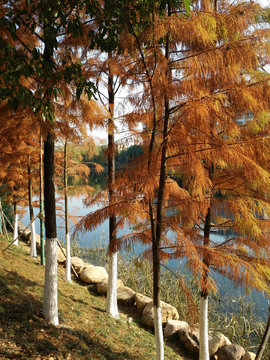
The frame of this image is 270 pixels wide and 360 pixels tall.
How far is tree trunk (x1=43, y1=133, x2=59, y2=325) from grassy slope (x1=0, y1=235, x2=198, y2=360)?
0.69 feet

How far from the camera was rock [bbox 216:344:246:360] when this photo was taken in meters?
5.21

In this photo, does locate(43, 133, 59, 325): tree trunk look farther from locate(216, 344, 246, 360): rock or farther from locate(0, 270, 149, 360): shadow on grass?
locate(216, 344, 246, 360): rock

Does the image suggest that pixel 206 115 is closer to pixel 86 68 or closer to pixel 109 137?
pixel 109 137

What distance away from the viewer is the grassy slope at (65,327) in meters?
3.43

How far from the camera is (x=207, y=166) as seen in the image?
14.5ft

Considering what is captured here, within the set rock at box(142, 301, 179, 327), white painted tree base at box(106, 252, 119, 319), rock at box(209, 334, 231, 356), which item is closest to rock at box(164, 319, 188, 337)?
rock at box(142, 301, 179, 327)

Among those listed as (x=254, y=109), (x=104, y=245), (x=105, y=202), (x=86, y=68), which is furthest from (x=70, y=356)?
(x=104, y=245)

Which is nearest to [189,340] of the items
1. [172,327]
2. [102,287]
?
[172,327]

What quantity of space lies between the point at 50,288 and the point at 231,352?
3977 mm

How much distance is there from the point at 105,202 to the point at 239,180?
2.52 m

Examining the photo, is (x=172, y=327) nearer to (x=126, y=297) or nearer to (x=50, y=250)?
(x=126, y=297)

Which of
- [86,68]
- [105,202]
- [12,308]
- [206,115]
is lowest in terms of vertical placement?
[12,308]

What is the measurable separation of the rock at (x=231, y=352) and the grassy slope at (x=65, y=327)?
65 centimetres

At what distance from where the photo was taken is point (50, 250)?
4.41 meters
